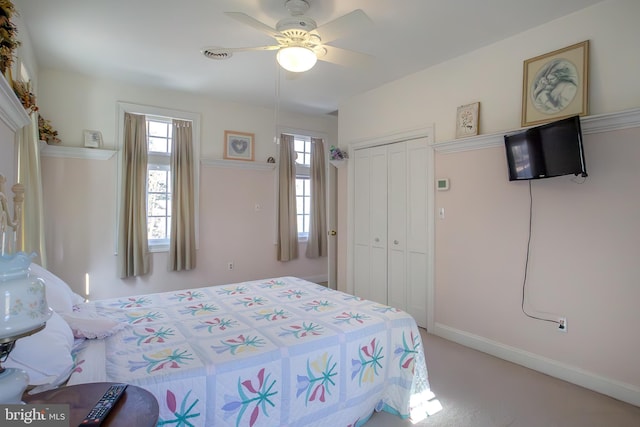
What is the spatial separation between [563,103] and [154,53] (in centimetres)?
364

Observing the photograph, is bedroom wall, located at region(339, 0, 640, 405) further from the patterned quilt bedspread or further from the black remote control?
the black remote control

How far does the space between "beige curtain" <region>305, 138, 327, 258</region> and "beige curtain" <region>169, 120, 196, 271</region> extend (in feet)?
6.42

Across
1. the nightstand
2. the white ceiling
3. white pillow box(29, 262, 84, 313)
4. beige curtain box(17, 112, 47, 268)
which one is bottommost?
the nightstand

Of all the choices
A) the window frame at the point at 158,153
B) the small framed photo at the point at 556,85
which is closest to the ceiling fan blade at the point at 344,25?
the small framed photo at the point at 556,85

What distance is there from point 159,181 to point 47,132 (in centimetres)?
124

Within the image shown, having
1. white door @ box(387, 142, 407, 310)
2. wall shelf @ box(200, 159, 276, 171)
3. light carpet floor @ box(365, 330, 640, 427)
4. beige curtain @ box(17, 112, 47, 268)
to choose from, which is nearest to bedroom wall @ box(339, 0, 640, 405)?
light carpet floor @ box(365, 330, 640, 427)

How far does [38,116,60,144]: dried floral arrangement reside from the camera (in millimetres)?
3596

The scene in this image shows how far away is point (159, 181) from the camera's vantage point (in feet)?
14.7

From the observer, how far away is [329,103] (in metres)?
4.96

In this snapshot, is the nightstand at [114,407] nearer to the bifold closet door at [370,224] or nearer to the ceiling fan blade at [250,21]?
the ceiling fan blade at [250,21]

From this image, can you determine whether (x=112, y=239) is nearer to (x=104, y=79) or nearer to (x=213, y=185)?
(x=213, y=185)

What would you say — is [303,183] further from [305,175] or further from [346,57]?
[346,57]

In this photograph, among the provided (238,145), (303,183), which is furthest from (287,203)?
(238,145)

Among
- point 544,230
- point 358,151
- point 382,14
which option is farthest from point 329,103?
point 544,230
